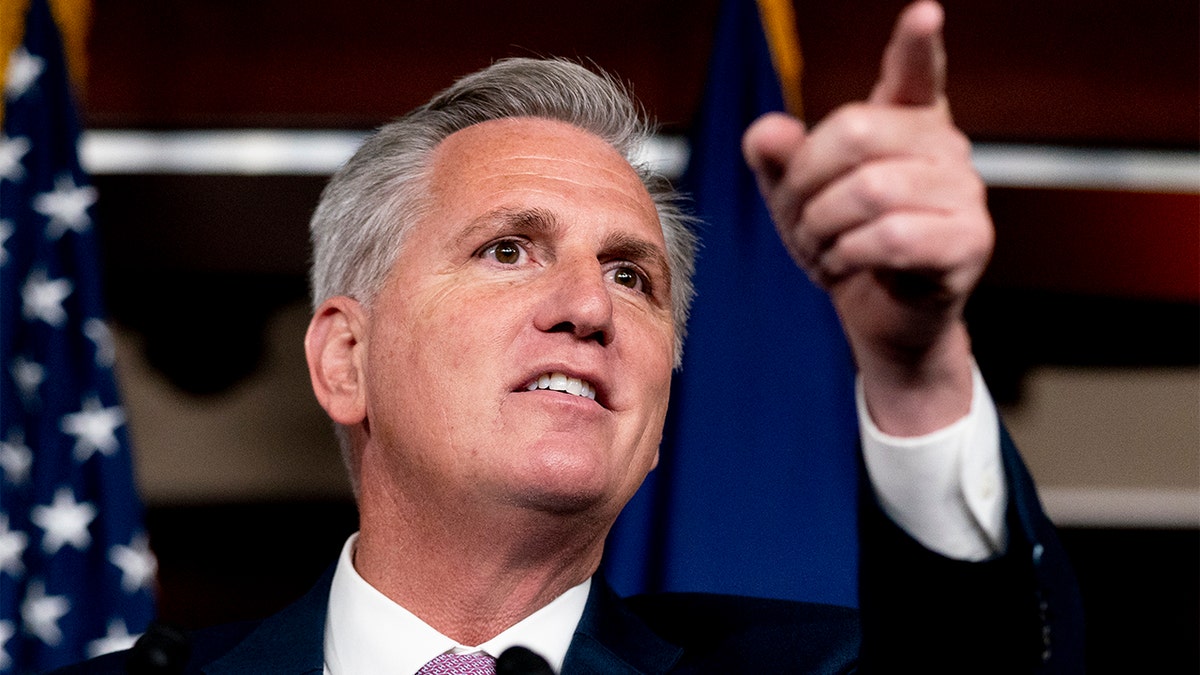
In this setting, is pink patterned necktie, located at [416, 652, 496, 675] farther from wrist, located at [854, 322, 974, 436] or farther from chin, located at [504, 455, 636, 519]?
wrist, located at [854, 322, 974, 436]

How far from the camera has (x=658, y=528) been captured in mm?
2723

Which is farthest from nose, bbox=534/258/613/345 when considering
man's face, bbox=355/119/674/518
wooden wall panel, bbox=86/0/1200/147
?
wooden wall panel, bbox=86/0/1200/147

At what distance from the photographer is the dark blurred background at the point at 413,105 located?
137 inches

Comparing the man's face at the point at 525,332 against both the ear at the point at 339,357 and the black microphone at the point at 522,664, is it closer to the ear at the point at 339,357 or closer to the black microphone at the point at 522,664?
the ear at the point at 339,357

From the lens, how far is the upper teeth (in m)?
1.58

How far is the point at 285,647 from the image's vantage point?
168 cm

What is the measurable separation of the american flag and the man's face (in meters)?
1.16

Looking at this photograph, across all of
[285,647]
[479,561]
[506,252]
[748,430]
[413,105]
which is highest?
[506,252]

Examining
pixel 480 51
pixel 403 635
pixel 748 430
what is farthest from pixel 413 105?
pixel 403 635

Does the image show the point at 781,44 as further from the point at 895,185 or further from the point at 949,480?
the point at 895,185

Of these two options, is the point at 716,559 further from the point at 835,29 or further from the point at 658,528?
the point at 835,29

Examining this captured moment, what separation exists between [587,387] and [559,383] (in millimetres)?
41

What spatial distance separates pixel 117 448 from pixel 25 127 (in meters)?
0.79

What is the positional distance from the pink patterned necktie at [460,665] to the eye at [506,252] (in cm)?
56
